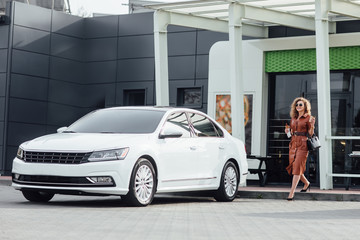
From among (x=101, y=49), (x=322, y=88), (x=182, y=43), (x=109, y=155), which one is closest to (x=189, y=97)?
→ (x=182, y=43)

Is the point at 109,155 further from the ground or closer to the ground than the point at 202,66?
closer to the ground

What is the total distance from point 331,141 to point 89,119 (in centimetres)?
652

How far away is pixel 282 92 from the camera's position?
21328 mm

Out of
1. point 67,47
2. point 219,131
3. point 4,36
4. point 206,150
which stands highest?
point 4,36

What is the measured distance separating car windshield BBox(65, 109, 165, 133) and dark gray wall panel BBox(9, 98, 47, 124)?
40.5 feet

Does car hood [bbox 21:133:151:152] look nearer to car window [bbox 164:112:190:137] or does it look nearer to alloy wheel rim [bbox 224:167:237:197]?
car window [bbox 164:112:190:137]

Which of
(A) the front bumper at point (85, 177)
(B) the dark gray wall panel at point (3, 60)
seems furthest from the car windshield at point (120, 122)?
(B) the dark gray wall panel at point (3, 60)

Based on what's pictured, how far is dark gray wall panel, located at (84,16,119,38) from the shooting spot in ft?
84.7

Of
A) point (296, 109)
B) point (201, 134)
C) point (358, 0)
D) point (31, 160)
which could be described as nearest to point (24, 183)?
point (31, 160)

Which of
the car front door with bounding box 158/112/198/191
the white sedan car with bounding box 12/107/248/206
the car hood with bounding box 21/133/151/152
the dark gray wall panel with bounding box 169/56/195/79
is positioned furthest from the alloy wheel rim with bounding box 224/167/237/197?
the dark gray wall panel with bounding box 169/56/195/79

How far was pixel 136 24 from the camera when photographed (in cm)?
2528

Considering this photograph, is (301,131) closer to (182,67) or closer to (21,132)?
(182,67)

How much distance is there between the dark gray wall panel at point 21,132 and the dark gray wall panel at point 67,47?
248 cm

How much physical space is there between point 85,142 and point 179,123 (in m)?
2.16
